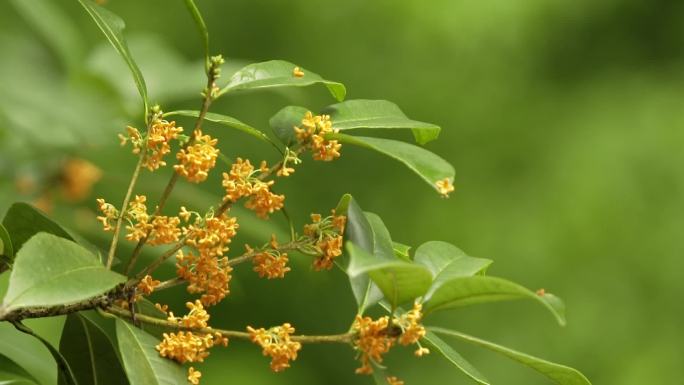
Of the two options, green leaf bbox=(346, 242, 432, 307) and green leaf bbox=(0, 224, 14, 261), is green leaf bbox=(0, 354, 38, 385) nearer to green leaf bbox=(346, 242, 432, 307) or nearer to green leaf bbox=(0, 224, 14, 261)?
green leaf bbox=(0, 224, 14, 261)

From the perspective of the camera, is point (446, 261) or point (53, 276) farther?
point (446, 261)

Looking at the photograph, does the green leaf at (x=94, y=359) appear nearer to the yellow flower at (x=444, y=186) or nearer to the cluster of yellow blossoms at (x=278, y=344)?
the cluster of yellow blossoms at (x=278, y=344)

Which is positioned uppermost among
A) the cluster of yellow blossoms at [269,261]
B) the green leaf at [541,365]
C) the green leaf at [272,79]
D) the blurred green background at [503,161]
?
the green leaf at [272,79]

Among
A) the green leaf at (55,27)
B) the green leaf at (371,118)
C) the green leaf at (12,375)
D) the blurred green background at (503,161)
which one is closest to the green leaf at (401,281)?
the green leaf at (371,118)

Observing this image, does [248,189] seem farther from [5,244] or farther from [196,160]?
[5,244]

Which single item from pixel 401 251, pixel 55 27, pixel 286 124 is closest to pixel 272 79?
pixel 286 124

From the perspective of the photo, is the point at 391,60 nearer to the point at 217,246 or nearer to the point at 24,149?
the point at 24,149

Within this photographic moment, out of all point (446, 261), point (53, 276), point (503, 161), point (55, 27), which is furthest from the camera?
point (503, 161)
